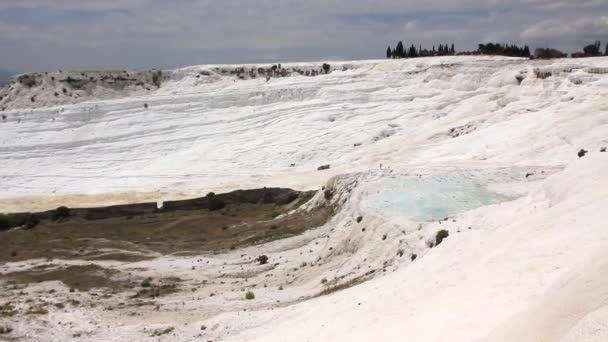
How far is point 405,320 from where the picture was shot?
8.81 m

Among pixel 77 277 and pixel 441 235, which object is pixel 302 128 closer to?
pixel 77 277

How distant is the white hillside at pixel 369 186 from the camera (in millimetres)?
8617

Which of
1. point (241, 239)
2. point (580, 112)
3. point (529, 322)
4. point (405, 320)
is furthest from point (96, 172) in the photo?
point (529, 322)

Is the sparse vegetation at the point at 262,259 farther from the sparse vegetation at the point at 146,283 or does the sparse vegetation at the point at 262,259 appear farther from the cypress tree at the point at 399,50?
the cypress tree at the point at 399,50

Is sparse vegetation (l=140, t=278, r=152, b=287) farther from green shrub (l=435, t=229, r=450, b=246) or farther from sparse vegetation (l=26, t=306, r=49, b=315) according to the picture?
green shrub (l=435, t=229, r=450, b=246)

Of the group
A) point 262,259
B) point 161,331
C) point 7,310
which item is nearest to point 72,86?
point 262,259

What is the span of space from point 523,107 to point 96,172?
28849 millimetres

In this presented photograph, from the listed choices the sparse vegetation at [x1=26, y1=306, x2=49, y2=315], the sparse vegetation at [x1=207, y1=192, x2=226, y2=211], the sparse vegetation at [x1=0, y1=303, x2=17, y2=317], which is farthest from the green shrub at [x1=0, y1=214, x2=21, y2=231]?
the sparse vegetation at [x1=26, y1=306, x2=49, y2=315]

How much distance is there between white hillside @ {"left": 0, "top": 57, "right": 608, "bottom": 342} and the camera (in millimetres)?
8617

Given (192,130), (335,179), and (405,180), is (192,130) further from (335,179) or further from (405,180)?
(405,180)

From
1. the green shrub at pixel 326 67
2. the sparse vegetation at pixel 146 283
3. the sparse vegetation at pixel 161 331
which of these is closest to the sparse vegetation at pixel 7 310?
the sparse vegetation at pixel 146 283

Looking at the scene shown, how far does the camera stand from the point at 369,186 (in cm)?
2102

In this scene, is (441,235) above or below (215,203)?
above

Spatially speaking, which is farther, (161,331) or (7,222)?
(7,222)
